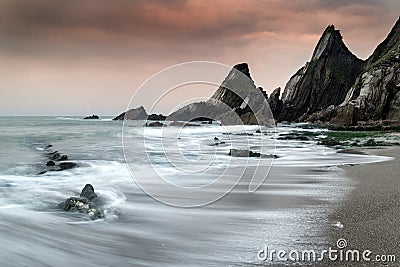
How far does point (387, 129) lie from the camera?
3406 cm

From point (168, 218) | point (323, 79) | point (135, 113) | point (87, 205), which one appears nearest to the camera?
point (168, 218)

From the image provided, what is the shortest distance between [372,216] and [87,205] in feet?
14.3

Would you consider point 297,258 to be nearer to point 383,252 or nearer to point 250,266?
point 250,266

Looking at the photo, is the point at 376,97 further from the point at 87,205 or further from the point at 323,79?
the point at 87,205

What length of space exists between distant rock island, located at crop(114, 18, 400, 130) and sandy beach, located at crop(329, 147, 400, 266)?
885 inches

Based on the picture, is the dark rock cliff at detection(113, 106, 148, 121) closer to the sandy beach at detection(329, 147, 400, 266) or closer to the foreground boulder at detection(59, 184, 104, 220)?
the foreground boulder at detection(59, 184, 104, 220)

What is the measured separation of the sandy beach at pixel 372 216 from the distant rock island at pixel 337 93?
2247cm

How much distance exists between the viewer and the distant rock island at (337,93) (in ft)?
141

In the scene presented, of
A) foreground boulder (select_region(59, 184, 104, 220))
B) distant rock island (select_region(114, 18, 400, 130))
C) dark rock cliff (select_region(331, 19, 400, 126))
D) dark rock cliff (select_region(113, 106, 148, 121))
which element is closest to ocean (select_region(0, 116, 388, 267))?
foreground boulder (select_region(59, 184, 104, 220))

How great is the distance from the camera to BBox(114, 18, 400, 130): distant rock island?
1698 inches

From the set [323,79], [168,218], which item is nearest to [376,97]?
[323,79]

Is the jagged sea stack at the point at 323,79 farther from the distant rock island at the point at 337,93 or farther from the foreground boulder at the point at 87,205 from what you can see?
the foreground boulder at the point at 87,205

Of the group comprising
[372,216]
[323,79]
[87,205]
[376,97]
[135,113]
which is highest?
[323,79]

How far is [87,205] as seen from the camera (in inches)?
232
